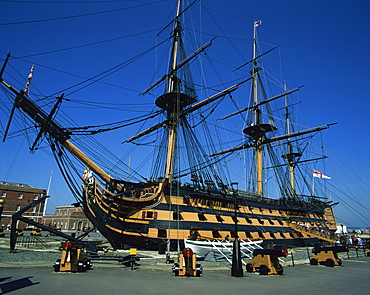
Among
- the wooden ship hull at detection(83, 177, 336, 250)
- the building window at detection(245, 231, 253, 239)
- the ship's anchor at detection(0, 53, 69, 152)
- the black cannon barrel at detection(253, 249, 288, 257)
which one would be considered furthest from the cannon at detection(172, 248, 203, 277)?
the building window at detection(245, 231, 253, 239)

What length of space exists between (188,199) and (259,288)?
42.9 feet

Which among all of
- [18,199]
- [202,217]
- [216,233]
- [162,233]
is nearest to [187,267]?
[162,233]

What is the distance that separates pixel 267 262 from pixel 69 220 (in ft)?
171

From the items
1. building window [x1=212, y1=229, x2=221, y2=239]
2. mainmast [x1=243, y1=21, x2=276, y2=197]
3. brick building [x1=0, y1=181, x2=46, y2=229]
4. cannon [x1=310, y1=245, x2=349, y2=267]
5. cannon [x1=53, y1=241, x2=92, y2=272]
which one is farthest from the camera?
brick building [x1=0, y1=181, x2=46, y2=229]

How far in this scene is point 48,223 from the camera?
194 feet

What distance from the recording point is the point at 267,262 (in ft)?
34.5

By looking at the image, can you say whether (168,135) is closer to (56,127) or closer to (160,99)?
(160,99)

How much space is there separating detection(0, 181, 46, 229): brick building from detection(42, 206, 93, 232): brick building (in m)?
6.69

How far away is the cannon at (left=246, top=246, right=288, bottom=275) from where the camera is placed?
404 inches

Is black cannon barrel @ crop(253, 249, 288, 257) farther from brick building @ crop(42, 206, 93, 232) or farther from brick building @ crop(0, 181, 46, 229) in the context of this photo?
brick building @ crop(42, 206, 93, 232)

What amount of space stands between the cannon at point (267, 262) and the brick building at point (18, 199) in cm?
4467

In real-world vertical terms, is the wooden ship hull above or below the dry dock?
above

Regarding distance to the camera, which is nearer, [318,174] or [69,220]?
[318,174]

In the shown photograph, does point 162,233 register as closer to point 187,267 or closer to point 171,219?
point 171,219
